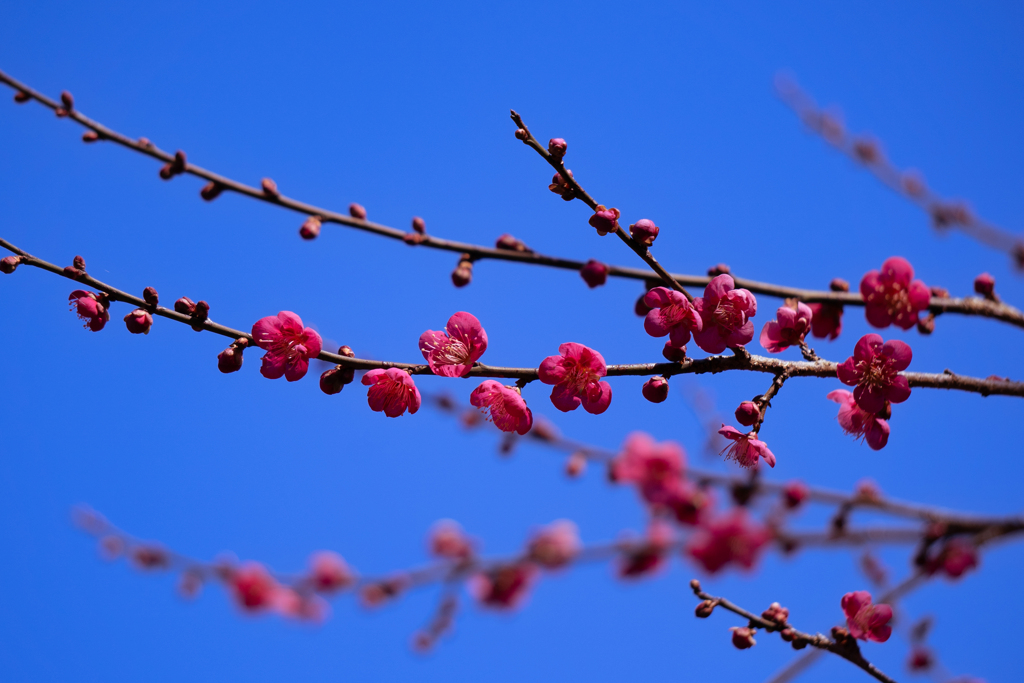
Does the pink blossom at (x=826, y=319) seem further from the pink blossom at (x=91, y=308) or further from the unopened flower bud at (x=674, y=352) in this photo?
the pink blossom at (x=91, y=308)

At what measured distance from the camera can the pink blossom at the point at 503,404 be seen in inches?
90.9

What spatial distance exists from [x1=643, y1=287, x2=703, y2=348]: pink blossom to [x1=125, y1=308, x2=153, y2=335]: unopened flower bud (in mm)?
1796

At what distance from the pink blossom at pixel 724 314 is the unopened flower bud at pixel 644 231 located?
0.27 meters

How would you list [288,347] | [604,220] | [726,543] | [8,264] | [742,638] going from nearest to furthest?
[726,543], [604,220], [8,264], [288,347], [742,638]

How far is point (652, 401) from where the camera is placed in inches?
87.8

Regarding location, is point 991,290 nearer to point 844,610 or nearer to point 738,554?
point 844,610

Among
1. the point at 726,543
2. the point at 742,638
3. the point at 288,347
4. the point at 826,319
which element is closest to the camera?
the point at 726,543

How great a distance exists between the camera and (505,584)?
147 centimetres

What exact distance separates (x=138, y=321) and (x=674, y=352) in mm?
1924

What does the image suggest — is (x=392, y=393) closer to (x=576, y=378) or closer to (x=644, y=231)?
(x=576, y=378)

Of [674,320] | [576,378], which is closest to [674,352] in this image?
[674,320]

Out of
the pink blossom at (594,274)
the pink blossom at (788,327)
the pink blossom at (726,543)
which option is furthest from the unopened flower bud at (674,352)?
the pink blossom at (726,543)

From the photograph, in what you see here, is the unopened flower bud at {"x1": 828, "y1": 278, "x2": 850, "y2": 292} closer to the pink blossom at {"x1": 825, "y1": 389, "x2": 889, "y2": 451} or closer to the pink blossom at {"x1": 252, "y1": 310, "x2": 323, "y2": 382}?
the pink blossom at {"x1": 825, "y1": 389, "x2": 889, "y2": 451}

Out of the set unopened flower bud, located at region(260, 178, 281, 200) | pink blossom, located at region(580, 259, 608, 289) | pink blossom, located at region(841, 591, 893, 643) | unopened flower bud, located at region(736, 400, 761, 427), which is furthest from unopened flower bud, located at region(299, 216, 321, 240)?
pink blossom, located at region(841, 591, 893, 643)
